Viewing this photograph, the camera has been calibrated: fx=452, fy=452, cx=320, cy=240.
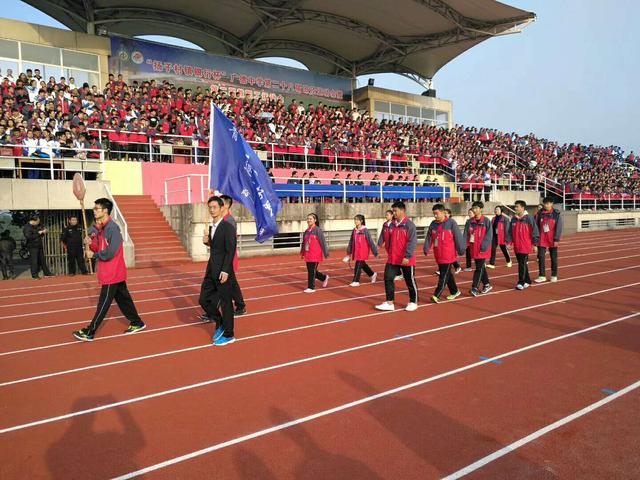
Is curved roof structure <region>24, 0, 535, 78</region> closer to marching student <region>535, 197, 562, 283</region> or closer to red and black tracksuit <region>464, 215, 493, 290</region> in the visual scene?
marching student <region>535, 197, 562, 283</region>

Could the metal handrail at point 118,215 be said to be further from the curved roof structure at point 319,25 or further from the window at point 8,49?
the curved roof structure at point 319,25

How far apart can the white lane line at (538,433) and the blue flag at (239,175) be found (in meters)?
5.02

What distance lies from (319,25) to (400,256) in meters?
27.3

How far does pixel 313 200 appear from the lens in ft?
61.6

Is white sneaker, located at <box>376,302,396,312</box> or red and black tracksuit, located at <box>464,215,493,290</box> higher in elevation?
red and black tracksuit, located at <box>464,215,493,290</box>

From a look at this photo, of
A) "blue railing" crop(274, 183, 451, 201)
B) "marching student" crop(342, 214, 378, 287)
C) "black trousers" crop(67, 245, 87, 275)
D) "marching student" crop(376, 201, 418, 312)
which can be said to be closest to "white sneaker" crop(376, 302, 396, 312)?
"marching student" crop(376, 201, 418, 312)

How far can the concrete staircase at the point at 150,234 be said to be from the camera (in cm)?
1385

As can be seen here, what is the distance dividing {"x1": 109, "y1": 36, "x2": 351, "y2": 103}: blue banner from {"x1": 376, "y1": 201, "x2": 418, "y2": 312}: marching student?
21604 millimetres

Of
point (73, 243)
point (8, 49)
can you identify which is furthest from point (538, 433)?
point (8, 49)

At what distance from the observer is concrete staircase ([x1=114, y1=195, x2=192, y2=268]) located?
13852mm

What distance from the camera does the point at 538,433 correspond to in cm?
343

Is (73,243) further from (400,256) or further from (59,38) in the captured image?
(59,38)

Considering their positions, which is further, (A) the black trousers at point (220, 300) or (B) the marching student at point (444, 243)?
(B) the marching student at point (444, 243)

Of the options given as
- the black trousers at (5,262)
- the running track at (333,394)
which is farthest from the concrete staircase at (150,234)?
the running track at (333,394)
